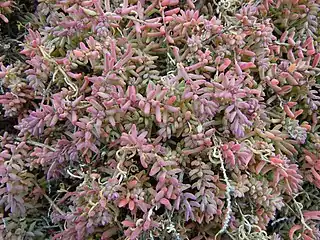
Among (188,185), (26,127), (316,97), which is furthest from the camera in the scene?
(316,97)

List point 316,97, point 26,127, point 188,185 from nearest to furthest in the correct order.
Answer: point 188,185, point 26,127, point 316,97

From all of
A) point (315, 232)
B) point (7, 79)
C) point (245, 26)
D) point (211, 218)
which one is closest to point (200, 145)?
point (211, 218)

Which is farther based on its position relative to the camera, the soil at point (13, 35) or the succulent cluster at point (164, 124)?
the soil at point (13, 35)

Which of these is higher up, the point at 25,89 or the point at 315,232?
the point at 25,89

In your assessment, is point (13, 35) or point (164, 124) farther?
point (13, 35)

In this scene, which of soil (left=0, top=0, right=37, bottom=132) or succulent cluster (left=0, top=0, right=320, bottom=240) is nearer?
succulent cluster (left=0, top=0, right=320, bottom=240)

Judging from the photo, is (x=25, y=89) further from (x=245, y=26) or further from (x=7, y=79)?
(x=245, y=26)

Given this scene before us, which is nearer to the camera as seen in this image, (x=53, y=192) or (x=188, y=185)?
(x=188, y=185)

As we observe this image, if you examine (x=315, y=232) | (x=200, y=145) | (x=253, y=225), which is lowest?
(x=315, y=232)
